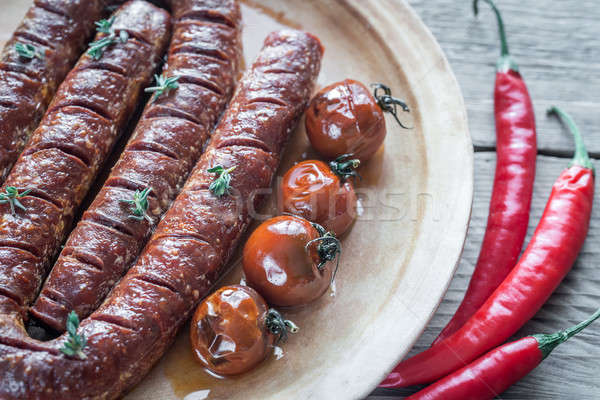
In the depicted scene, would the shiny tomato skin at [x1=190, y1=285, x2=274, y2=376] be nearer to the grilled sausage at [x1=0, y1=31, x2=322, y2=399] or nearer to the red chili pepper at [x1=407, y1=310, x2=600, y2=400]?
the grilled sausage at [x1=0, y1=31, x2=322, y2=399]

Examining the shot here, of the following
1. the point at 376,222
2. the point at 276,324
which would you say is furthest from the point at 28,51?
the point at 376,222

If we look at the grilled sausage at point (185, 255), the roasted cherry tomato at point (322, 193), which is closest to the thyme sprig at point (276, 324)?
the grilled sausage at point (185, 255)

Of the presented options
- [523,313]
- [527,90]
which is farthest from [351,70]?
[523,313]

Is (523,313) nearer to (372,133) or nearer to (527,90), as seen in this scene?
(372,133)

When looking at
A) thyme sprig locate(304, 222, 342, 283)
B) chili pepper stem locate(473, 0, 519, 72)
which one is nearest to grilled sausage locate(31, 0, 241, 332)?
thyme sprig locate(304, 222, 342, 283)

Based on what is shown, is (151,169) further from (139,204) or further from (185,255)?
(185,255)

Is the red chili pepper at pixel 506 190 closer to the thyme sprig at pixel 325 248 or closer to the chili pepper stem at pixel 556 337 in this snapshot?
the chili pepper stem at pixel 556 337

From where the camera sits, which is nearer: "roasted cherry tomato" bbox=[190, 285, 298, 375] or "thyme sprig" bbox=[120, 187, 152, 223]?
"roasted cherry tomato" bbox=[190, 285, 298, 375]
